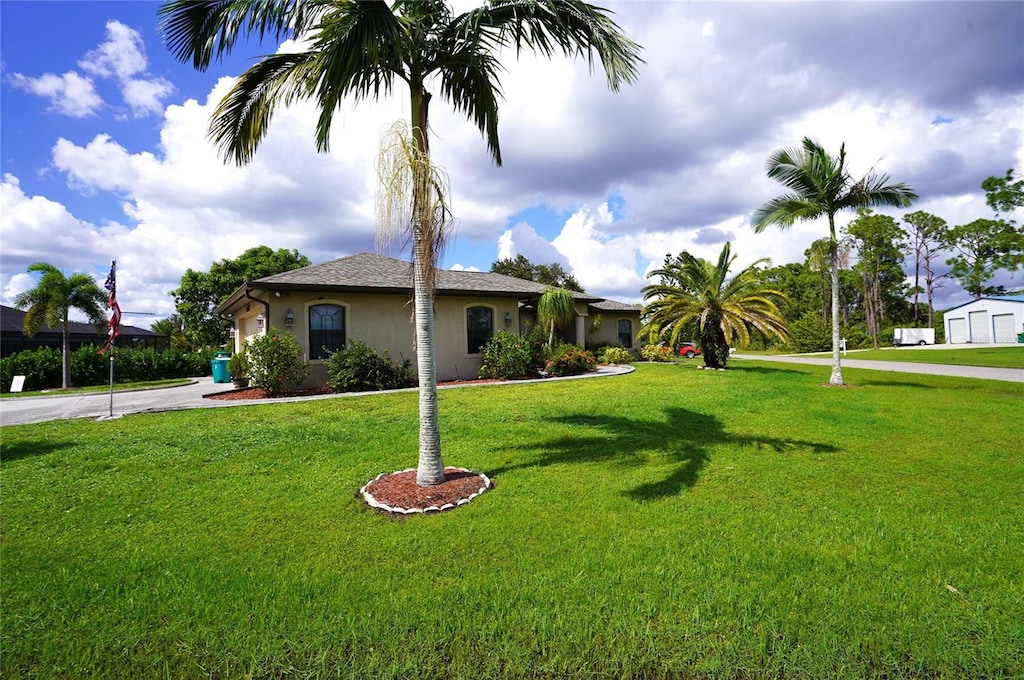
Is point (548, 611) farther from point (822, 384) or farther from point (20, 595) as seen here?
point (822, 384)

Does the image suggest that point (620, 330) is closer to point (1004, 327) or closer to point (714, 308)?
point (714, 308)

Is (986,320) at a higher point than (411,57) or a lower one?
lower

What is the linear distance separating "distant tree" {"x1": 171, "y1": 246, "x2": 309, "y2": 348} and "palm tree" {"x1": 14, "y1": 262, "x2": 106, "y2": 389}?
46.1 ft

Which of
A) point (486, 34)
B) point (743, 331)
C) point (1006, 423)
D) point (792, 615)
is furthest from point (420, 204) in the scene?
point (743, 331)

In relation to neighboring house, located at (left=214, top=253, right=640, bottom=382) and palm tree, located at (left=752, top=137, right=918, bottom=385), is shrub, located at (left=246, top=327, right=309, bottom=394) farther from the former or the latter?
palm tree, located at (left=752, top=137, right=918, bottom=385)

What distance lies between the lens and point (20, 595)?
2891 mm

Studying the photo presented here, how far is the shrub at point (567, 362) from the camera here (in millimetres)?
16281

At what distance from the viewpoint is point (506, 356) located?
48.9ft

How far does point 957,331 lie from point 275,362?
48940 mm

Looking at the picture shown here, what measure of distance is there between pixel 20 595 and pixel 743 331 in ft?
53.7

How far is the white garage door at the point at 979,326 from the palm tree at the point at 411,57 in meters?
43.3

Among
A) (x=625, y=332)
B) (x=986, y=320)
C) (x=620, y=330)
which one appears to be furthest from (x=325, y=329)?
(x=986, y=320)

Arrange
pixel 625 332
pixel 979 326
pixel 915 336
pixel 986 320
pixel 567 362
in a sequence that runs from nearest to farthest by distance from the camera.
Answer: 1. pixel 567 362
2. pixel 625 332
3. pixel 986 320
4. pixel 979 326
5. pixel 915 336

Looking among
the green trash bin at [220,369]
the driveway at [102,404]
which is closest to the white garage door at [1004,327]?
the driveway at [102,404]
